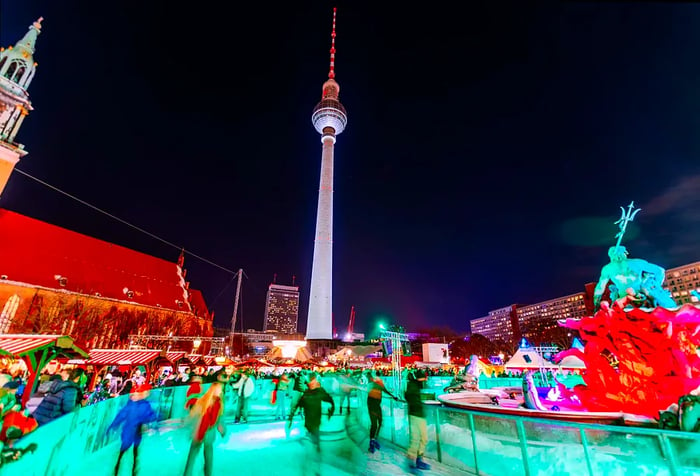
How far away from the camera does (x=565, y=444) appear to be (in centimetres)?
435

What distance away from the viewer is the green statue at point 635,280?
405 inches

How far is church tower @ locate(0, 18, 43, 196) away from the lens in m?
29.9

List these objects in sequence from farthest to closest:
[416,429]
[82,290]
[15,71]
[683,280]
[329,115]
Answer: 1. [683,280]
2. [329,115]
3. [82,290]
4. [15,71]
5. [416,429]

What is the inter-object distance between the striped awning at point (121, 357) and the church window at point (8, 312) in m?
24.4

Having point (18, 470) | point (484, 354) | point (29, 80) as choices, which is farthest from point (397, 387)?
point (484, 354)

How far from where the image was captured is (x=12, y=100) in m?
30.1

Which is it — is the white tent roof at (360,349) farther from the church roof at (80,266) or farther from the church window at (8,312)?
the church window at (8,312)

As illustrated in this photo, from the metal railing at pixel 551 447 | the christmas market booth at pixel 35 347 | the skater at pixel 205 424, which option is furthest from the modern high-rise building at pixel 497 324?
the skater at pixel 205 424

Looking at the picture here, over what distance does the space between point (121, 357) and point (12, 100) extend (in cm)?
3128

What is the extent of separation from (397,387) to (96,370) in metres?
14.3

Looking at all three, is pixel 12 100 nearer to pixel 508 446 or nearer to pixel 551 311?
pixel 508 446

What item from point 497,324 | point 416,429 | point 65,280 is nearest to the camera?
point 416,429

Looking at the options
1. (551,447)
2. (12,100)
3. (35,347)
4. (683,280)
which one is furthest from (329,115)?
(683,280)

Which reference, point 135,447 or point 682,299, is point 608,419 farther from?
point 682,299
